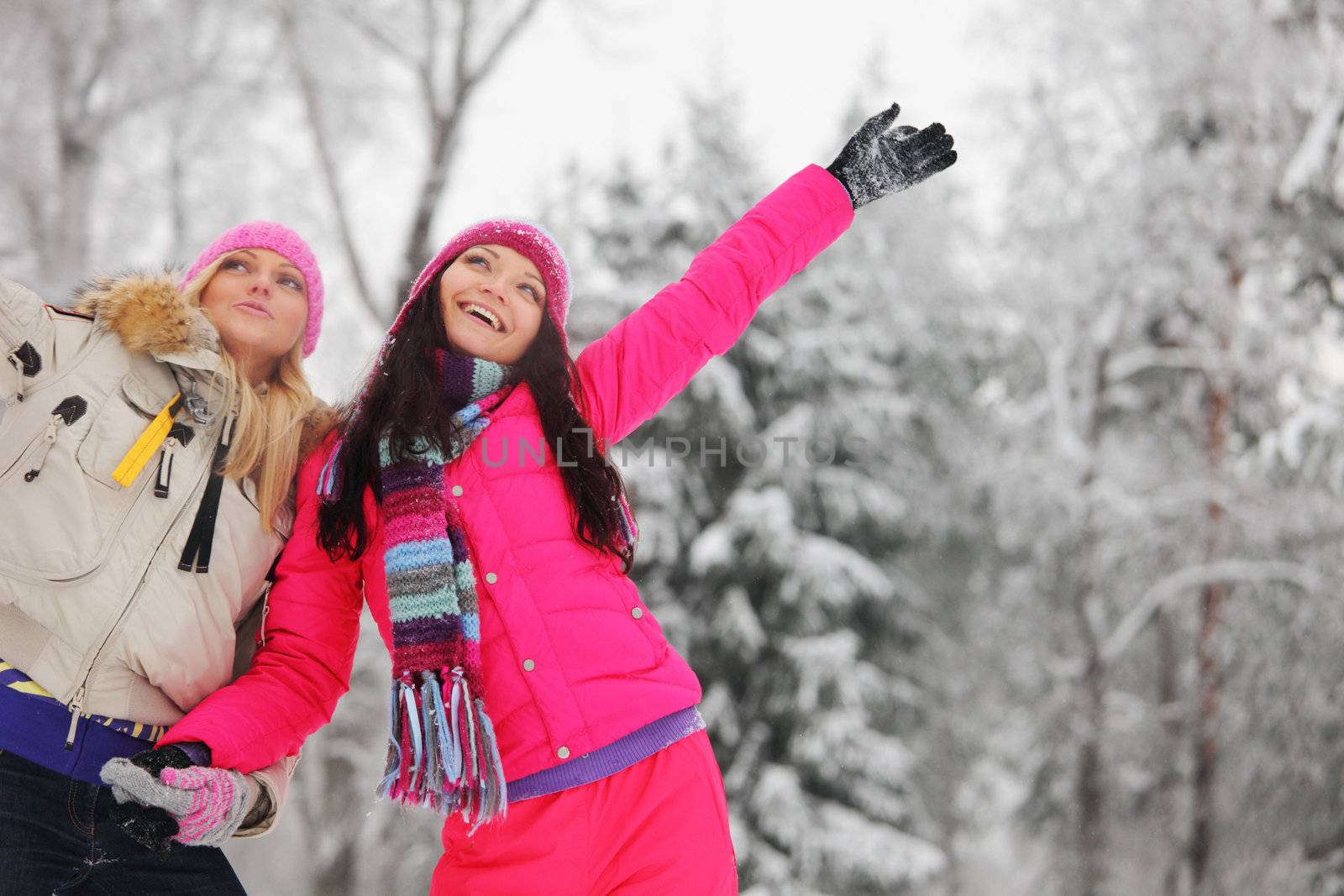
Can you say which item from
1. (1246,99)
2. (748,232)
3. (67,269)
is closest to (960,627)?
(1246,99)

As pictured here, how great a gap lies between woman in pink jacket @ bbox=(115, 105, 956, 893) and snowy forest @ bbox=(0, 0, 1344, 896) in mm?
5394

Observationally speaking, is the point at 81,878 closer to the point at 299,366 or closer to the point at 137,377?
the point at 137,377

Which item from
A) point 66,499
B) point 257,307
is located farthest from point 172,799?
point 257,307

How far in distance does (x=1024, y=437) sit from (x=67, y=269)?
10146 millimetres

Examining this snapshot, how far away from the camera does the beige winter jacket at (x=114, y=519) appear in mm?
1771

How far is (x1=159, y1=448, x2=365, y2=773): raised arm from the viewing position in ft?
5.93

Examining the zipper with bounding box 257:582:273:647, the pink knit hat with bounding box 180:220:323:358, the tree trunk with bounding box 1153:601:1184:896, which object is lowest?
the tree trunk with bounding box 1153:601:1184:896

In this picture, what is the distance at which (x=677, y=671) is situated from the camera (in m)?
1.97

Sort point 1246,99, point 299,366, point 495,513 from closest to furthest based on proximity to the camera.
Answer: point 495,513
point 299,366
point 1246,99

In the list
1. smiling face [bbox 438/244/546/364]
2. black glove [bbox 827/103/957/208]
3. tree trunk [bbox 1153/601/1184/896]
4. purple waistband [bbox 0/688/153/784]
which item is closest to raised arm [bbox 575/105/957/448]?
black glove [bbox 827/103/957/208]

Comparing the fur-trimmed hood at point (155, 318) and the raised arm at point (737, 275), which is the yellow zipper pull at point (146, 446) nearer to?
the fur-trimmed hood at point (155, 318)

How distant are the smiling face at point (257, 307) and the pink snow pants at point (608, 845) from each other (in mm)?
1097

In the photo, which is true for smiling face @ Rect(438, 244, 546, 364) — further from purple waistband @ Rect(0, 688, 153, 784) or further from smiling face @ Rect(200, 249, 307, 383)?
purple waistband @ Rect(0, 688, 153, 784)

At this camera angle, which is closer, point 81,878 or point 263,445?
point 81,878
